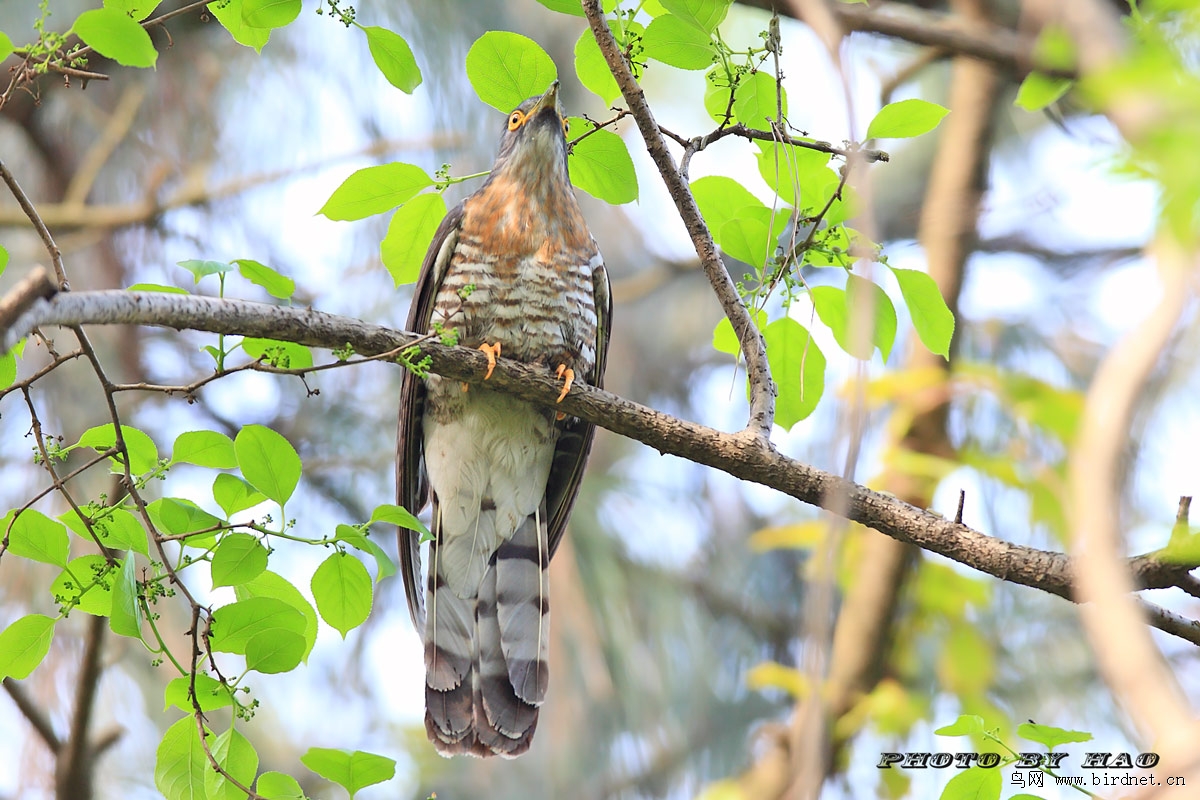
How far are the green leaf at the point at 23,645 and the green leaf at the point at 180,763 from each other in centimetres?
24

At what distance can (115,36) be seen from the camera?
135 cm

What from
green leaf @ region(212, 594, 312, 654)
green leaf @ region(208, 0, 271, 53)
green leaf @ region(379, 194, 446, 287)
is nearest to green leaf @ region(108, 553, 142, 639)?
green leaf @ region(212, 594, 312, 654)

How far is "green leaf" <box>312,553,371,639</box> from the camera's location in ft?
5.21

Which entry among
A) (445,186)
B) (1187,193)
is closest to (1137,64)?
(1187,193)

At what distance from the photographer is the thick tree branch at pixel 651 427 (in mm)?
1501

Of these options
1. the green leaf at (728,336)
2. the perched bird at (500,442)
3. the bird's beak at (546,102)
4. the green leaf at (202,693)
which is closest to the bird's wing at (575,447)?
the perched bird at (500,442)

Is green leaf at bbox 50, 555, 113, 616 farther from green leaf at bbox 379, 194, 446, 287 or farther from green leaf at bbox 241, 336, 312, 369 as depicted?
green leaf at bbox 379, 194, 446, 287

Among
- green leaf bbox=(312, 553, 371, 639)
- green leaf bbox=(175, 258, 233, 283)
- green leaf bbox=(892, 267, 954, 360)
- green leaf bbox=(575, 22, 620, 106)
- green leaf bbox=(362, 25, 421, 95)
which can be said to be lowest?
green leaf bbox=(312, 553, 371, 639)

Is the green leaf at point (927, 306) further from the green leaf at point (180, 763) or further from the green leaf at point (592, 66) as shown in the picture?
the green leaf at point (180, 763)

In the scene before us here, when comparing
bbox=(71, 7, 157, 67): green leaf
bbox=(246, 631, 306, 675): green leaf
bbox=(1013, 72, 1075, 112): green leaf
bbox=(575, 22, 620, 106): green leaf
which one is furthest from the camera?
bbox=(1013, 72, 1075, 112): green leaf

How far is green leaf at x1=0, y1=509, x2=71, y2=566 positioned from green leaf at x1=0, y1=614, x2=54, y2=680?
10 cm

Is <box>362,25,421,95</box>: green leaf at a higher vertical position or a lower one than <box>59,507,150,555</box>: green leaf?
higher

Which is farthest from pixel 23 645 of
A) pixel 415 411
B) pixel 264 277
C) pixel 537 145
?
pixel 537 145

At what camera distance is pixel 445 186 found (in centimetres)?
187
